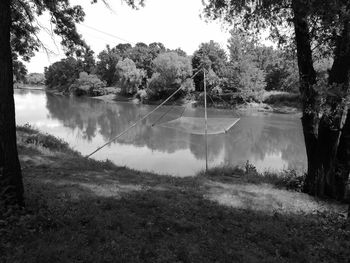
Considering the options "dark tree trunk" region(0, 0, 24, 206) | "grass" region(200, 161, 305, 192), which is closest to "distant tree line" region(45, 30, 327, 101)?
"grass" region(200, 161, 305, 192)

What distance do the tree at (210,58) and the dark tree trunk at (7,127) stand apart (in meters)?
42.4

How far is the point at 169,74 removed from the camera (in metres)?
45.3

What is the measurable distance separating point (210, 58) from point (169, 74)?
7.84 meters

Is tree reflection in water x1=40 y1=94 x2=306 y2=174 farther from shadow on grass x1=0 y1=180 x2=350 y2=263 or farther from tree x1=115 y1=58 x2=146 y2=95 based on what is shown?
tree x1=115 y1=58 x2=146 y2=95

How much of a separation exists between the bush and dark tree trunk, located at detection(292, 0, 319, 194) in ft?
202

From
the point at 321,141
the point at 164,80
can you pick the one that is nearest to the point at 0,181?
the point at 321,141

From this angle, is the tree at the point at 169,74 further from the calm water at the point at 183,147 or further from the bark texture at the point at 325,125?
the bark texture at the point at 325,125

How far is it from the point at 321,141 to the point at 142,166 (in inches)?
283

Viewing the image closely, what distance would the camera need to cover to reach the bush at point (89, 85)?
2633 inches


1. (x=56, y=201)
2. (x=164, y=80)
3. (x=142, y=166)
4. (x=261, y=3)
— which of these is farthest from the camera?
(x=164, y=80)

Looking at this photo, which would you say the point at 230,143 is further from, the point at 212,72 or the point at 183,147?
the point at 212,72

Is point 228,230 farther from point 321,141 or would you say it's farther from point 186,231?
point 321,141

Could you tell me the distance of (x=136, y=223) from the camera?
14.3ft

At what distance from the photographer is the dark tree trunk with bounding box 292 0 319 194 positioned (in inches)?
264
